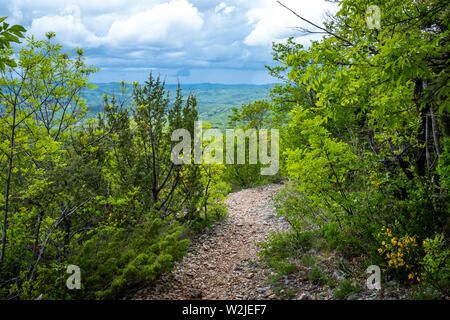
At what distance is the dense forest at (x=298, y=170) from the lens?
3.98m

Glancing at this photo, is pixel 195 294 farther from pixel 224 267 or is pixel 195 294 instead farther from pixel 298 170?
pixel 298 170

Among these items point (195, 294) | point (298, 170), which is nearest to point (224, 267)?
point (195, 294)

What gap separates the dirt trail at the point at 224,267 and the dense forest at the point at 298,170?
0.49 metres

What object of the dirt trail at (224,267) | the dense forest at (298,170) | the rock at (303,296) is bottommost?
the dirt trail at (224,267)

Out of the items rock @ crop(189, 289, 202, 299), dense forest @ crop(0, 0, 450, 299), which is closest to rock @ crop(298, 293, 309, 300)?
dense forest @ crop(0, 0, 450, 299)

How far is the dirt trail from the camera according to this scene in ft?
18.3

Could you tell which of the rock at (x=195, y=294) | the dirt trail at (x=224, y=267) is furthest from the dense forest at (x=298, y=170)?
the rock at (x=195, y=294)

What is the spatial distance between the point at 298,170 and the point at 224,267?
129 inches

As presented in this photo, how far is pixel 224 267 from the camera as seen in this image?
6.95m

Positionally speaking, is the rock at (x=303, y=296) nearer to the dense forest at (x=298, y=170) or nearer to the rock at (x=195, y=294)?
the dense forest at (x=298, y=170)

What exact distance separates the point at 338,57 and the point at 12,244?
6.26 m

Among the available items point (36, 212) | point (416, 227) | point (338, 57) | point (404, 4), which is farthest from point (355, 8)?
point (36, 212)

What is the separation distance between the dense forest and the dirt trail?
494 millimetres

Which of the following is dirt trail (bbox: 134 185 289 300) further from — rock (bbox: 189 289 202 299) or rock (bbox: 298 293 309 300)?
rock (bbox: 298 293 309 300)
